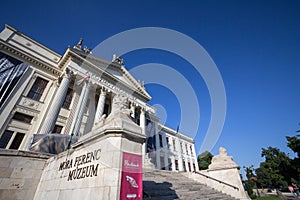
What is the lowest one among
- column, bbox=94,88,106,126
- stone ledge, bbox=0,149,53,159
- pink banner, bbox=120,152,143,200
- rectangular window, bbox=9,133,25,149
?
pink banner, bbox=120,152,143,200

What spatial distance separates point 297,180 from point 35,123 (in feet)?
142

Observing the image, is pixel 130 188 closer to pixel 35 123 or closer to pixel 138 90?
pixel 35 123

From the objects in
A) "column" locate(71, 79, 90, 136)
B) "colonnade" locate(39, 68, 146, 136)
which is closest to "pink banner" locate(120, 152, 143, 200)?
"colonnade" locate(39, 68, 146, 136)

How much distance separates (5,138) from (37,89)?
197 inches

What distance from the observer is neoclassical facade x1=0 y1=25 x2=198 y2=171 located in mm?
11133

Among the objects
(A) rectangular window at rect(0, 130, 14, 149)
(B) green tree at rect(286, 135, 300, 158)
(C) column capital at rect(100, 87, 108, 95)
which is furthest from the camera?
(B) green tree at rect(286, 135, 300, 158)

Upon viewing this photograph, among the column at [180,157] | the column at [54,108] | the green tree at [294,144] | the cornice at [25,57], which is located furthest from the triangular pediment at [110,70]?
the green tree at [294,144]

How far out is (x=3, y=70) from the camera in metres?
11.5

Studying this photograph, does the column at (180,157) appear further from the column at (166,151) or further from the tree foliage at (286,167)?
the tree foliage at (286,167)

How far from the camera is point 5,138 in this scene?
1059cm

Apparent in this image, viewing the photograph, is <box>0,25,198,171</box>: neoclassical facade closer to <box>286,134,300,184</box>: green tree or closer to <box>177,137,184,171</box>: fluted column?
<box>177,137,184,171</box>: fluted column

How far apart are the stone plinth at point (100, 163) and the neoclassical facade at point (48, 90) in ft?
20.5

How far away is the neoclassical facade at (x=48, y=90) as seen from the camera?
→ 36.5 ft

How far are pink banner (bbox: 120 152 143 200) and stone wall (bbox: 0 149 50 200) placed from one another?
4.77 m
